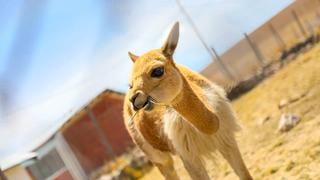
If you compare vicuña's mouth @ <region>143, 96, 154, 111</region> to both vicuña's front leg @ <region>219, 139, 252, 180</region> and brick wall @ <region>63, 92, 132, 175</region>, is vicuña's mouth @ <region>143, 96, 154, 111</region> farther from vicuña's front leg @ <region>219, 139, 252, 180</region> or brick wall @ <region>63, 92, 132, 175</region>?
brick wall @ <region>63, 92, 132, 175</region>

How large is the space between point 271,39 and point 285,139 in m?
32.2

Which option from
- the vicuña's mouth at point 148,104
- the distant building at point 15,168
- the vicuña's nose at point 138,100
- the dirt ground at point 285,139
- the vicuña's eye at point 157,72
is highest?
the distant building at point 15,168

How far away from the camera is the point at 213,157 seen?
609 centimetres

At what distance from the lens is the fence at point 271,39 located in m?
30.9

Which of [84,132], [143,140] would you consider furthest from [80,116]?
A: [143,140]

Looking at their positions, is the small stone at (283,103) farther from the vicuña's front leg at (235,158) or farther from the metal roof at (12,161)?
the metal roof at (12,161)

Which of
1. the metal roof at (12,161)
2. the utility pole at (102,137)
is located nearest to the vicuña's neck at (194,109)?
the metal roof at (12,161)

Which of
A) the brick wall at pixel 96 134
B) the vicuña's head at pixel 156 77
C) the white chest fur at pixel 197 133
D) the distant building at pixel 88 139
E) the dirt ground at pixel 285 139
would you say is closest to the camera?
the vicuña's head at pixel 156 77

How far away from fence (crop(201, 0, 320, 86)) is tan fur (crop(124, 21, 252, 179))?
72.4 feet

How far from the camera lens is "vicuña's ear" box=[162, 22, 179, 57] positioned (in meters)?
5.36

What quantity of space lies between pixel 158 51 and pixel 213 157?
4.69 feet

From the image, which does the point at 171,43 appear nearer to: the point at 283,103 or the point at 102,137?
the point at 283,103

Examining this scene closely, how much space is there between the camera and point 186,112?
18.0 feet

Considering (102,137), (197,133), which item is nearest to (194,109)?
(197,133)
